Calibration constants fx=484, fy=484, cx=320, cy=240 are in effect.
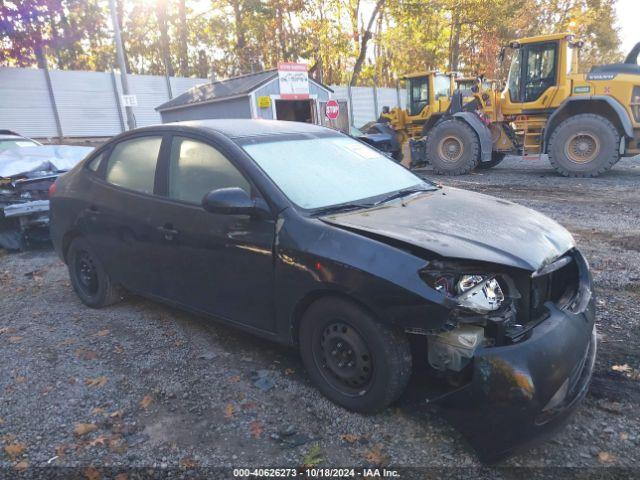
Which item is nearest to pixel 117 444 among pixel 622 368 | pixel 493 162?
pixel 622 368

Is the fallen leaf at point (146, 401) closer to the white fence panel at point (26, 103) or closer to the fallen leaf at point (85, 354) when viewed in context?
the fallen leaf at point (85, 354)

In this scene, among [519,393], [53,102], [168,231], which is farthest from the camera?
[53,102]

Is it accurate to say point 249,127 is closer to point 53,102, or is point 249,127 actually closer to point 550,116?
point 550,116

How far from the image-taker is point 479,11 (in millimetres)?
28547

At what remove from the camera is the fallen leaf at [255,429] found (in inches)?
106

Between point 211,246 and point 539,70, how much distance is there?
36.4ft

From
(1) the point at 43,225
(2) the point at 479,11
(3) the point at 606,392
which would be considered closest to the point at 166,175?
(3) the point at 606,392

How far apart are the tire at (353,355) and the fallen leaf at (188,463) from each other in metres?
0.83

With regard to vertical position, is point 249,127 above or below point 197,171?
above

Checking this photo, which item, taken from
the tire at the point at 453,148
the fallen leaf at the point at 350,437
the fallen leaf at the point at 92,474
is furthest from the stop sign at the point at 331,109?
the fallen leaf at the point at 92,474

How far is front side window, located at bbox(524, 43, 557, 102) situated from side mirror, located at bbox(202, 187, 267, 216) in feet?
35.9

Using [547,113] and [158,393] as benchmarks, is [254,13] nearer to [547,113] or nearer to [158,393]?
[547,113]

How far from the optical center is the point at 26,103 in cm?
1744

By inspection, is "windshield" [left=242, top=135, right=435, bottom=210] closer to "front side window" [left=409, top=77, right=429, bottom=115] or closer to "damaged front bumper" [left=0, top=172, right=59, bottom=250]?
"damaged front bumper" [left=0, top=172, right=59, bottom=250]
